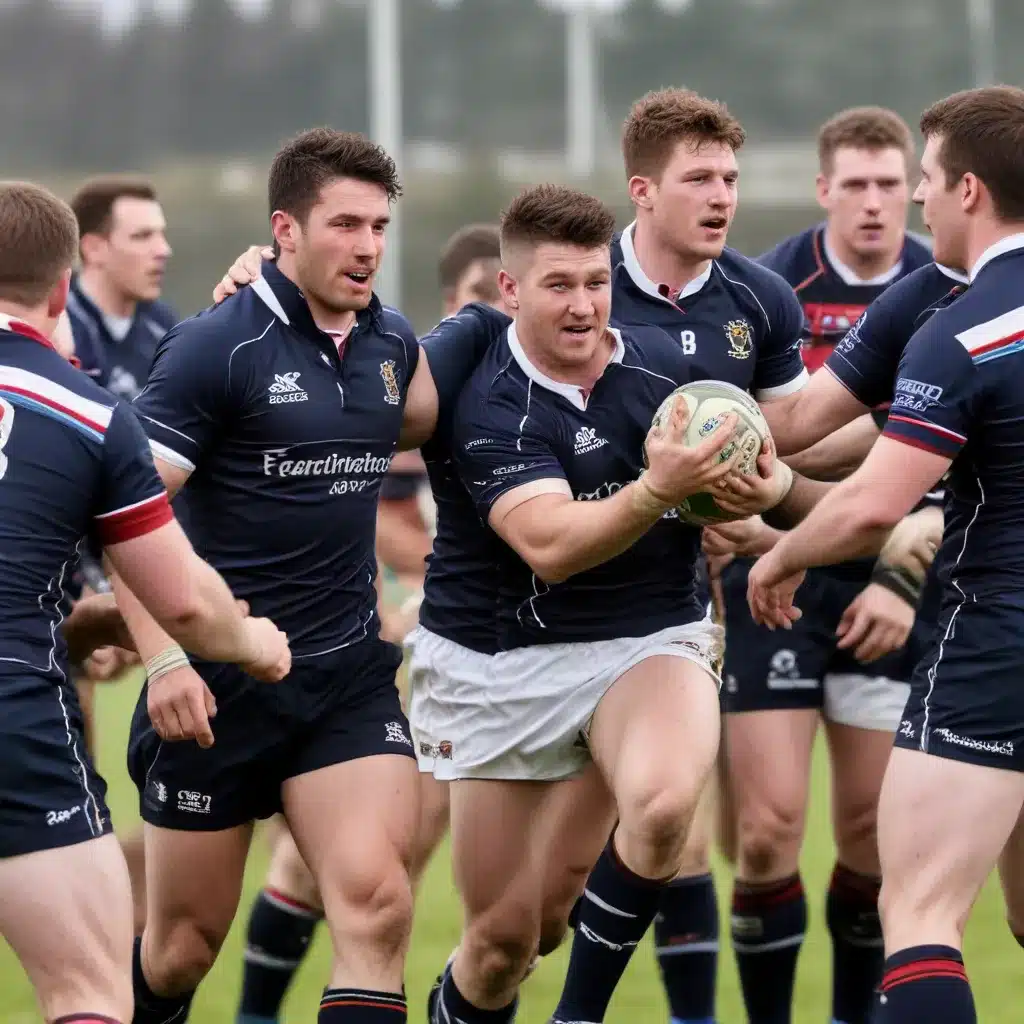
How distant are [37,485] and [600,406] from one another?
1.75 metres

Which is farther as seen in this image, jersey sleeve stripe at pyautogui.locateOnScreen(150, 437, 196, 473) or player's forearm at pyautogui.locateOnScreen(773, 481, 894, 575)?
jersey sleeve stripe at pyautogui.locateOnScreen(150, 437, 196, 473)

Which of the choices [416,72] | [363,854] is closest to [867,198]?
[363,854]

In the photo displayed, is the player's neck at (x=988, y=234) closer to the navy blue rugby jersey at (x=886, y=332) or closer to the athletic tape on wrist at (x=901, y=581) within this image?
the navy blue rugby jersey at (x=886, y=332)

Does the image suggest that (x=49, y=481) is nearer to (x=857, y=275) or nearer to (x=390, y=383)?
(x=390, y=383)

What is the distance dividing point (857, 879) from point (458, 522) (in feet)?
5.79

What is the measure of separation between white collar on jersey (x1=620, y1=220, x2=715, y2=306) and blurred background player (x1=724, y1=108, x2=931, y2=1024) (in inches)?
27.1

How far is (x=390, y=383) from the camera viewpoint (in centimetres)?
530

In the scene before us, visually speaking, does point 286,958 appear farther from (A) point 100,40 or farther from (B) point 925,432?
(A) point 100,40

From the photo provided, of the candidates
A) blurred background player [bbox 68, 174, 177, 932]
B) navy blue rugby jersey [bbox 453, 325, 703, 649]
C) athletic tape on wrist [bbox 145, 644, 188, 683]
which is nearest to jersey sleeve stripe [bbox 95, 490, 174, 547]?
athletic tape on wrist [bbox 145, 644, 188, 683]

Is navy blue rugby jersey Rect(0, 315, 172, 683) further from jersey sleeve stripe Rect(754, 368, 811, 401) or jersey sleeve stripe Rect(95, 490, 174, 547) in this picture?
jersey sleeve stripe Rect(754, 368, 811, 401)

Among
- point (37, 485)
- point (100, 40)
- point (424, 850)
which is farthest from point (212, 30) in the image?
point (37, 485)

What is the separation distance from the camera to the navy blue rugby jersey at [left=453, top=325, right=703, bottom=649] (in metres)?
5.25

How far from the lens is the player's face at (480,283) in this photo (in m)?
7.44

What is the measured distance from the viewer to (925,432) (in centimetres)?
444
